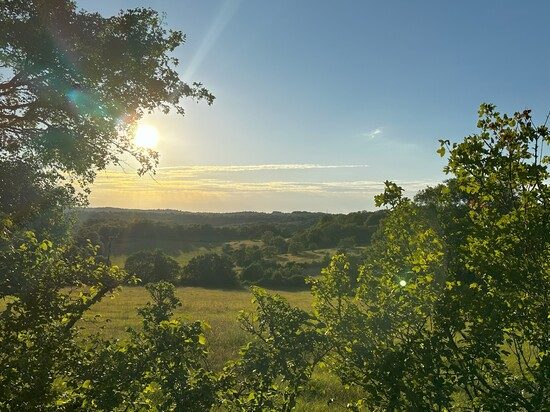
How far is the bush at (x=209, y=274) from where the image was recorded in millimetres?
60094

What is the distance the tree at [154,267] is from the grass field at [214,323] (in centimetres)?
452

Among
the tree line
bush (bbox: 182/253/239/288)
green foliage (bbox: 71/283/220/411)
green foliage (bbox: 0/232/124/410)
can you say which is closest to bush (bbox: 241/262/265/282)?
bush (bbox: 182/253/239/288)

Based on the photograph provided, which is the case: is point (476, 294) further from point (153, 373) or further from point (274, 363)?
point (153, 373)

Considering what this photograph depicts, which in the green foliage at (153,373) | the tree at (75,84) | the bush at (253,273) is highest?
the tree at (75,84)

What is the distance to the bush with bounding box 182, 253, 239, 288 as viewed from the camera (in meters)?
60.1

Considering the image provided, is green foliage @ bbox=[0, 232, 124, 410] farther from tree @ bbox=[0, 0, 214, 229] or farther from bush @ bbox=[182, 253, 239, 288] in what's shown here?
bush @ bbox=[182, 253, 239, 288]

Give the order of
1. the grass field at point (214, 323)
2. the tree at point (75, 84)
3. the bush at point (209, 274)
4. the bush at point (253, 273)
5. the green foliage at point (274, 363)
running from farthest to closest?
1. the bush at point (253, 273)
2. the bush at point (209, 274)
3. the grass field at point (214, 323)
4. the tree at point (75, 84)
5. the green foliage at point (274, 363)

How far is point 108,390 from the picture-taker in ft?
14.5

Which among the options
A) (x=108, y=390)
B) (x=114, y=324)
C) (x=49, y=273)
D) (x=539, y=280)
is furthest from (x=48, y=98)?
(x=114, y=324)

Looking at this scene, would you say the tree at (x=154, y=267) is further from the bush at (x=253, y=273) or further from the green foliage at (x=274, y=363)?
the green foliage at (x=274, y=363)

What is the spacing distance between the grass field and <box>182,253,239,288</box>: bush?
396 centimetres

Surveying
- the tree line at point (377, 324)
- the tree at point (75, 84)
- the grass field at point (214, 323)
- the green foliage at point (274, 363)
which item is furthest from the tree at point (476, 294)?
the tree at point (75, 84)

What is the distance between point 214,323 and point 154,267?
33384 mm

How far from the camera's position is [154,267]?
5972 centimetres
